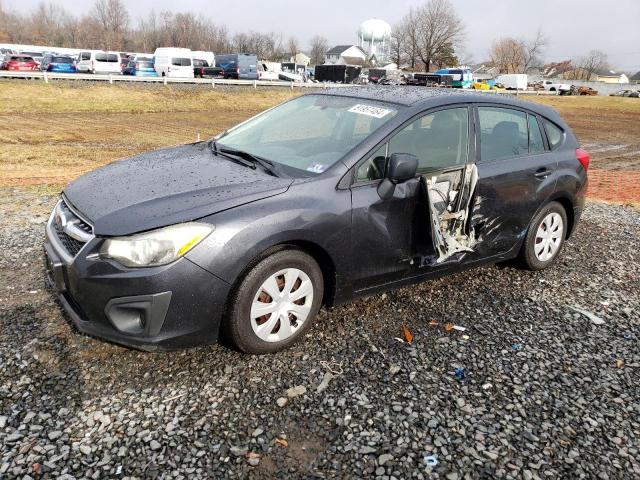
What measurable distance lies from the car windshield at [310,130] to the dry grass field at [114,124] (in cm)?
492

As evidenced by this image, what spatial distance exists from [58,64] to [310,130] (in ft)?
115

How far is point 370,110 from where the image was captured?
4.03 m

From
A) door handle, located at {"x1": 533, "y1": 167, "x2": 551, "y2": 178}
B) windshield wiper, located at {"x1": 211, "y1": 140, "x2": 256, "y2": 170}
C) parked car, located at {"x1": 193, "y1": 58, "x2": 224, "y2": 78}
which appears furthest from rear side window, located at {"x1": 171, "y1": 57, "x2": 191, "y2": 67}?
door handle, located at {"x1": 533, "y1": 167, "x2": 551, "y2": 178}

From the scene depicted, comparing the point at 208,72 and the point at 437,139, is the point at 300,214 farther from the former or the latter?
the point at 208,72

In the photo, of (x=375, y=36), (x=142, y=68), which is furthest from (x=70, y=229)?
(x=375, y=36)

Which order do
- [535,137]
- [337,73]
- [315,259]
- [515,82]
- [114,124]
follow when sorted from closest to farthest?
[315,259]
[535,137]
[114,124]
[337,73]
[515,82]

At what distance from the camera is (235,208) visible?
3.08m

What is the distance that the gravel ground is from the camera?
2549 millimetres

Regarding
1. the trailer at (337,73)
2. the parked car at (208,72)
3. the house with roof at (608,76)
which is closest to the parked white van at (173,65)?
the parked car at (208,72)

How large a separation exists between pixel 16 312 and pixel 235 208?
6.45 ft

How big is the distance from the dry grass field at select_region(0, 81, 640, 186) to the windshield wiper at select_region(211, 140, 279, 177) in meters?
5.04

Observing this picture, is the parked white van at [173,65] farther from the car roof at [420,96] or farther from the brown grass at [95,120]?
the car roof at [420,96]

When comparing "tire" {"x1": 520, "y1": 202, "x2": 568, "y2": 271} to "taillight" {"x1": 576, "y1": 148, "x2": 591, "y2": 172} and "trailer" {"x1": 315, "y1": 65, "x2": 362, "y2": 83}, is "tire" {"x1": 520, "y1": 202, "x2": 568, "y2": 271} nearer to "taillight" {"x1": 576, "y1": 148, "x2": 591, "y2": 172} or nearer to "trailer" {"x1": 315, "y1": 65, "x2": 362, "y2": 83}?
"taillight" {"x1": 576, "y1": 148, "x2": 591, "y2": 172}

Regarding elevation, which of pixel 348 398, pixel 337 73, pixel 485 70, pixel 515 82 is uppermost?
pixel 485 70
